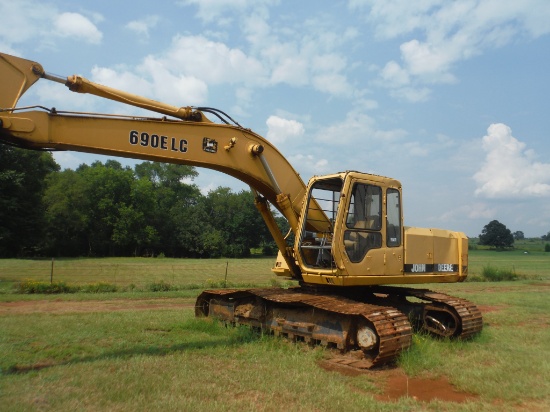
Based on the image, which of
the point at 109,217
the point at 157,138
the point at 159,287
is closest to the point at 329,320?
the point at 157,138

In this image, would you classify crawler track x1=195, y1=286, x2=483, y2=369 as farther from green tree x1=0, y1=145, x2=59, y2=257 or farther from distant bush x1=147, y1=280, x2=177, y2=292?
green tree x1=0, y1=145, x2=59, y2=257

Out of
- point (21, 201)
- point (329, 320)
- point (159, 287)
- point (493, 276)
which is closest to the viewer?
point (329, 320)

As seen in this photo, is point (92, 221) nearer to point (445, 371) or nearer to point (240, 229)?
point (240, 229)

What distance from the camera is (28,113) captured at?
268 inches

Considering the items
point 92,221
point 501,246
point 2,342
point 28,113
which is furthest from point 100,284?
point 501,246

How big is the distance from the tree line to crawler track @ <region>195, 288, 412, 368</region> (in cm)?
4023

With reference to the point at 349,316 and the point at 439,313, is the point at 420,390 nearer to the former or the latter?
the point at 349,316

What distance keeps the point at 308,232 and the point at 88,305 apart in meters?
8.15

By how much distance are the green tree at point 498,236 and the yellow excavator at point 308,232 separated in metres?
122

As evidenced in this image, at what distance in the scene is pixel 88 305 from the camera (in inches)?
560

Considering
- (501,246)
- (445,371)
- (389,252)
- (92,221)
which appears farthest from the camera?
(501,246)

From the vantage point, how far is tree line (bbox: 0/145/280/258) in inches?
1895

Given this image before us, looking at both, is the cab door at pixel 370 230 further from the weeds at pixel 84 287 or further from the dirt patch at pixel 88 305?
the weeds at pixel 84 287

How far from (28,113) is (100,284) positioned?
12.6 metres
